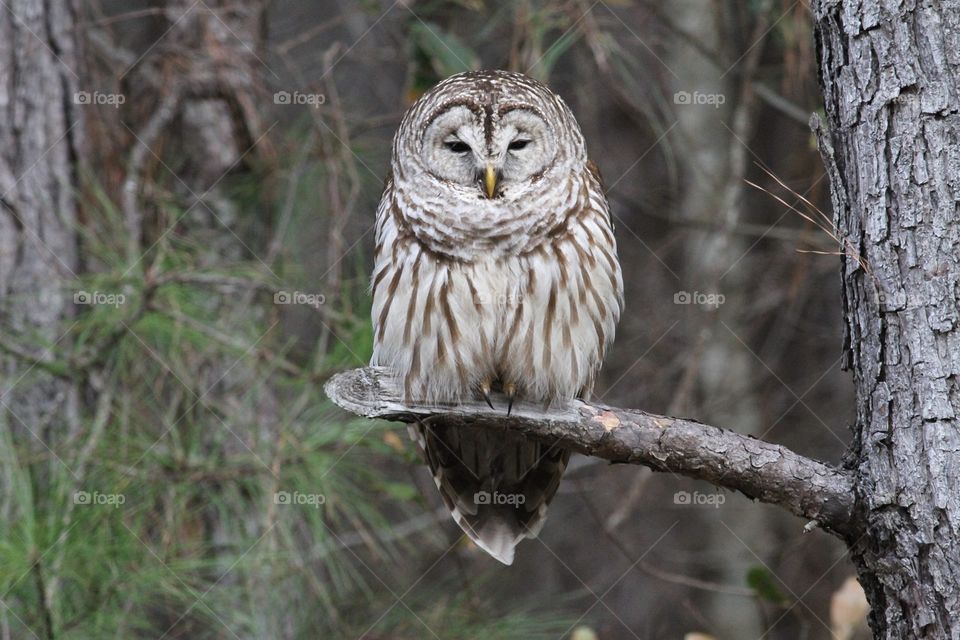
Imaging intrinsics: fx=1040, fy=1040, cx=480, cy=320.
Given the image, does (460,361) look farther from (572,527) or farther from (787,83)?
(572,527)

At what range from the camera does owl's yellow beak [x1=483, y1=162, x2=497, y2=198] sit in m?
3.01

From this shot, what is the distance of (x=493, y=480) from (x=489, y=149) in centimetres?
111

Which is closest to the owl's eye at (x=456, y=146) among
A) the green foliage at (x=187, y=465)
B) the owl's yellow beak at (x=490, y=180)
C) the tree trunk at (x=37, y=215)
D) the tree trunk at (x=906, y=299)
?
the owl's yellow beak at (x=490, y=180)

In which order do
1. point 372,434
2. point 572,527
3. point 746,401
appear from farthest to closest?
point 572,527, point 746,401, point 372,434

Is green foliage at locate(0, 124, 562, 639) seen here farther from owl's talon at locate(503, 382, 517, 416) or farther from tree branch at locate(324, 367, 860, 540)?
tree branch at locate(324, 367, 860, 540)

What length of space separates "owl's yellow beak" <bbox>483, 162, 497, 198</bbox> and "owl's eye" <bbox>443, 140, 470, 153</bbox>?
134mm

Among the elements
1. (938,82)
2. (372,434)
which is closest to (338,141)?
(372,434)

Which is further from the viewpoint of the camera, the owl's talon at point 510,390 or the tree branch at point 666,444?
the owl's talon at point 510,390

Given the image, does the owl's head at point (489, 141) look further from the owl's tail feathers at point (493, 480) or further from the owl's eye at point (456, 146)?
the owl's tail feathers at point (493, 480)

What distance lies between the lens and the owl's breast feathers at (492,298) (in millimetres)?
3031

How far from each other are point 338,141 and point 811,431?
115 inches

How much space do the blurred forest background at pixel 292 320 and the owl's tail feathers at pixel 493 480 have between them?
Result: 0.28 m

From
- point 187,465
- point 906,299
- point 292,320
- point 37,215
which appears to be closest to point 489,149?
point 906,299

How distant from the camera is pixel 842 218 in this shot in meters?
2.28
